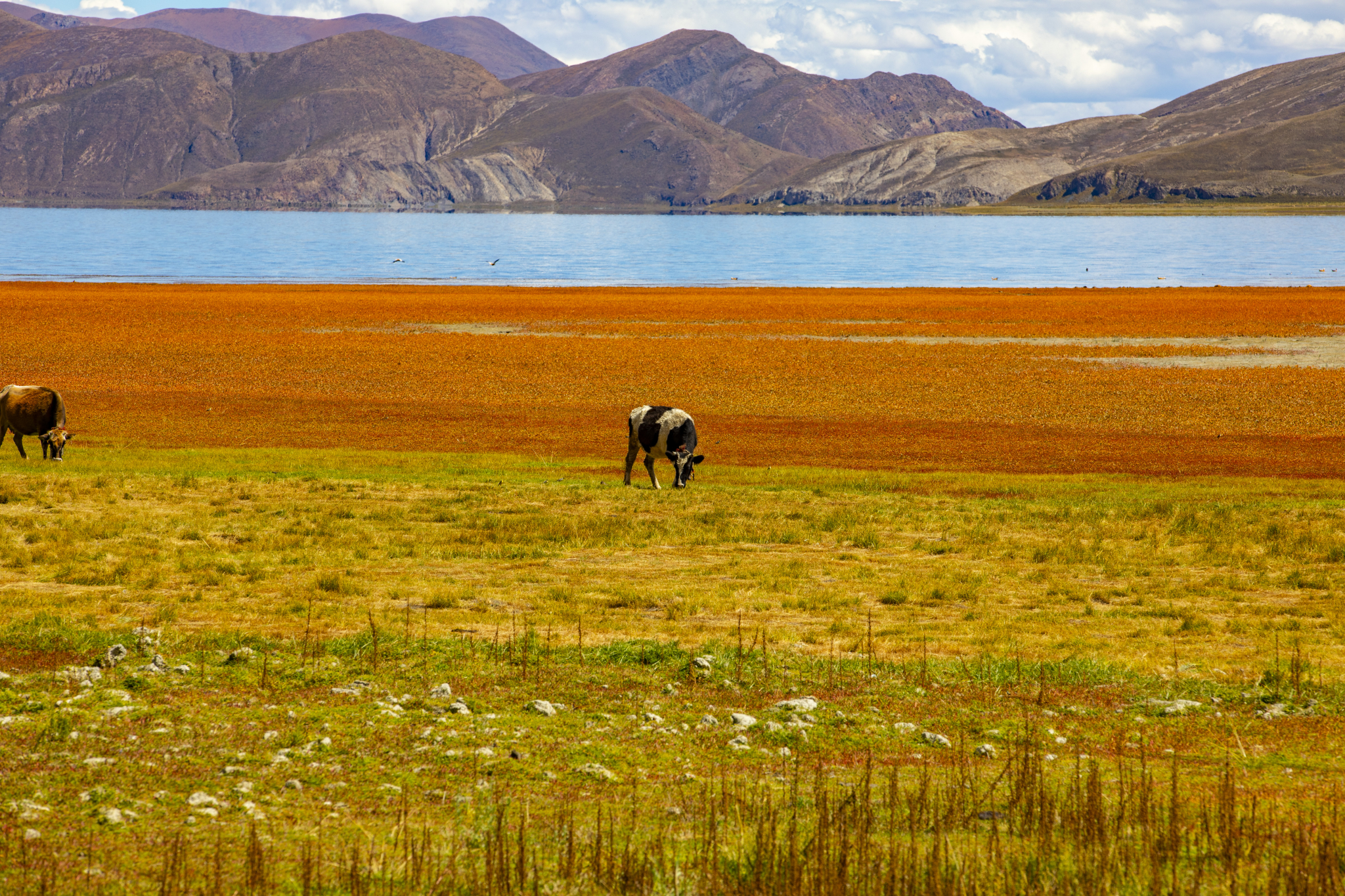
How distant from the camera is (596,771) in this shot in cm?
972

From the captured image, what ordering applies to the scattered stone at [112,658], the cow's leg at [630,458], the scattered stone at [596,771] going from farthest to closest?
the cow's leg at [630,458] → the scattered stone at [112,658] → the scattered stone at [596,771]

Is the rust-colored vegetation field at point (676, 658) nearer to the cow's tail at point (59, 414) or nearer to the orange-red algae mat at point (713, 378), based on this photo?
the orange-red algae mat at point (713, 378)

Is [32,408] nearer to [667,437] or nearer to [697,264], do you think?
[667,437]

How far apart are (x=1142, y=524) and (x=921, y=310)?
6299 centimetres

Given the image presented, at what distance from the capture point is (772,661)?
13.6m

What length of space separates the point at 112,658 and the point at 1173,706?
11065mm

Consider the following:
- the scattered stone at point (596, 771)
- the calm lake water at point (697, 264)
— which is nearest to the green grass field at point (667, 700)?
the scattered stone at point (596, 771)

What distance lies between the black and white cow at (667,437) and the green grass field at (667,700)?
3791 mm

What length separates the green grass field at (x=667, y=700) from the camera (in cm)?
784

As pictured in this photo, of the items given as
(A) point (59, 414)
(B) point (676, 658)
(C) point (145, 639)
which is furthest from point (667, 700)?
(A) point (59, 414)

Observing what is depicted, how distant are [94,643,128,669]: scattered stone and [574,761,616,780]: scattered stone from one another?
5.70 metres

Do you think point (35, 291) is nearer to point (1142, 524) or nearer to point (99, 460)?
point (99, 460)

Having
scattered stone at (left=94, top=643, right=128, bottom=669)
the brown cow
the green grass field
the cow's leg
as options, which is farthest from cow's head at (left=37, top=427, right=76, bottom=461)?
scattered stone at (left=94, top=643, right=128, bottom=669)

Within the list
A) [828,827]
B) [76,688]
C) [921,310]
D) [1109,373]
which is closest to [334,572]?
[76,688]
